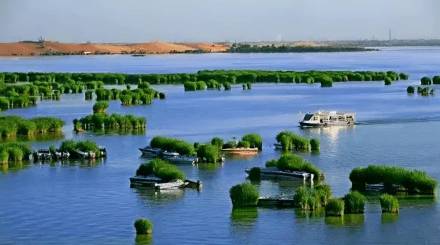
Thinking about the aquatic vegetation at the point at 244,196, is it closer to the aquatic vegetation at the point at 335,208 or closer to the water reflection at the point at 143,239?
the aquatic vegetation at the point at 335,208

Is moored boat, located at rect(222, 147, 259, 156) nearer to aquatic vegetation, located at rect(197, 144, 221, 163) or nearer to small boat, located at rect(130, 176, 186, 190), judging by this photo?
aquatic vegetation, located at rect(197, 144, 221, 163)

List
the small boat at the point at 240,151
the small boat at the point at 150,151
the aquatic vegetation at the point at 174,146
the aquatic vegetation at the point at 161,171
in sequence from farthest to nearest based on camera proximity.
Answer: the small boat at the point at 240,151 → the small boat at the point at 150,151 → the aquatic vegetation at the point at 174,146 → the aquatic vegetation at the point at 161,171

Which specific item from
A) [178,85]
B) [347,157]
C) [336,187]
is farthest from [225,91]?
[336,187]

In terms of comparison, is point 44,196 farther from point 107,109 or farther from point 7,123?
point 107,109

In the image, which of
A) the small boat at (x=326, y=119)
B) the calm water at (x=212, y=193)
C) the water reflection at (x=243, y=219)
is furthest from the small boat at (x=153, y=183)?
the small boat at (x=326, y=119)

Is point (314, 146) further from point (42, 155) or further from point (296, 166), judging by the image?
point (42, 155)

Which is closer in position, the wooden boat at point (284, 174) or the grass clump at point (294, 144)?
the wooden boat at point (284, 174)

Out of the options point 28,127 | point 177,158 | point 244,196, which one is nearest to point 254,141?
point 177,158
